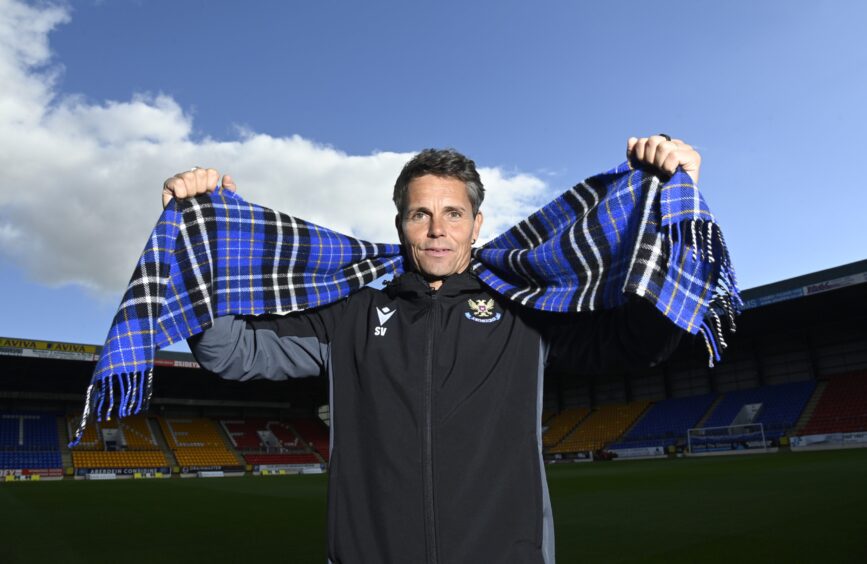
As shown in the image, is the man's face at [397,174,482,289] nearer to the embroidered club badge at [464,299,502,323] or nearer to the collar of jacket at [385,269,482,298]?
the collar of jacket at [385,269,482,298]

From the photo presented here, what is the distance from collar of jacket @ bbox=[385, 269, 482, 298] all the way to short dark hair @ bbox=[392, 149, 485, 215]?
0.27 m

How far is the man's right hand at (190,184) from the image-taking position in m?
2.42

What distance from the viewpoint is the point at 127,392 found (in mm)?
2270

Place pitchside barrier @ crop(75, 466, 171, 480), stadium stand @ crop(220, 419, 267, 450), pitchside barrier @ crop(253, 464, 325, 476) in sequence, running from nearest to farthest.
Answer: pitchside barrier @ crop(75, 466, 171, 480) → pitchside barrier @ crop(253, 464, 325, 476) → stadium stand @ crop(220, 419, 267, 450)

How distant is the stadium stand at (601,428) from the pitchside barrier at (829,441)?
11343 millimetres

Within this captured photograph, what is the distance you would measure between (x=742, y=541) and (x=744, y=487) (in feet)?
18.8

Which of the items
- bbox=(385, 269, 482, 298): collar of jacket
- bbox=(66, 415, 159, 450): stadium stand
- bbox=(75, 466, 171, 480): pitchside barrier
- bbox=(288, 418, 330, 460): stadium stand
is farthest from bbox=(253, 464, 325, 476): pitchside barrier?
bbox=(385, 269, 482, 298): collar of jacket

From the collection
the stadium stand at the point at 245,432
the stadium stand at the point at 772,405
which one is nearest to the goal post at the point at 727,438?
the stadium stand at the point at 772,405

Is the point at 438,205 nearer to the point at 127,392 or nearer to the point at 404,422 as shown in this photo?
the point at 404,422

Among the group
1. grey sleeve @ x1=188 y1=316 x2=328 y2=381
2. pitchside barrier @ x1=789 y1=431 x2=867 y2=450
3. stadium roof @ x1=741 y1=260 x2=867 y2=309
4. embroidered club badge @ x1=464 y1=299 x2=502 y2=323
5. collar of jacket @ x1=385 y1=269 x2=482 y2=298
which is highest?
stadium roof @ x1=741 y1=260 x2=867 y2=309

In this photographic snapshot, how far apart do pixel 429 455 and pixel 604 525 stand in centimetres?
657

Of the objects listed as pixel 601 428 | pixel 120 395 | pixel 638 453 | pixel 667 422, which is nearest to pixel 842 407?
pixel 667 422

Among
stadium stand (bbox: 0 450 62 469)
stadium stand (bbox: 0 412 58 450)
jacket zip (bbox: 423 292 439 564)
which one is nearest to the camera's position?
jacket zip (bbox: 423 292 439 564)

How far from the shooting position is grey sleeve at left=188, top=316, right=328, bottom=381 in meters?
2.33
